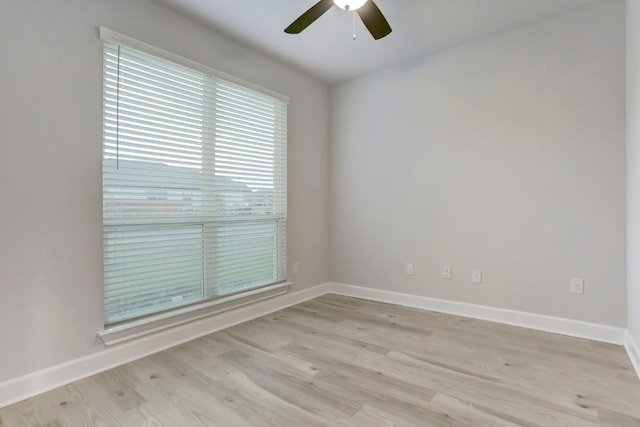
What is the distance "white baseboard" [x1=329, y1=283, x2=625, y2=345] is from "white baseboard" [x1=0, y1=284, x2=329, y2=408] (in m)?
1.21

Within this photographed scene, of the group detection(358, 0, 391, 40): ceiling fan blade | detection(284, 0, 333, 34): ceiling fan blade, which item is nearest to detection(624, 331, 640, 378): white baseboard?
detection(358, 0, 391, 40): ceiling fan blade

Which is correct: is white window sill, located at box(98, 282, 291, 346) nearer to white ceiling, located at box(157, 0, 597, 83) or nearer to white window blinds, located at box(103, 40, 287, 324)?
white window blinds, located at box(103, 40, 287, 324)

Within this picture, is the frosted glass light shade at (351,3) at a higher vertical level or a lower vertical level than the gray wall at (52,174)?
higher

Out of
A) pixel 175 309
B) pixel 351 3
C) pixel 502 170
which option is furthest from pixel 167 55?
pixel 502 170

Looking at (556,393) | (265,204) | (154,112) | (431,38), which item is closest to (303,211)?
(265,204)

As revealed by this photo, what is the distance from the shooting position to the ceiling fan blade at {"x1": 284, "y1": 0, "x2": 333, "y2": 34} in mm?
2051

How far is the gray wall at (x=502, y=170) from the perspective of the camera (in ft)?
8.30

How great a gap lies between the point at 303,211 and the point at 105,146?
207cm

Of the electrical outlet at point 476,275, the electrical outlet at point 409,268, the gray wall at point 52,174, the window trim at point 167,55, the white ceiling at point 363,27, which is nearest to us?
the gray wall at point 52,174

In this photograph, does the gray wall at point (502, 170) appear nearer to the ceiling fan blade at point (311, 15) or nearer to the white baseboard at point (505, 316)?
the white baseboard at point (505, 316)

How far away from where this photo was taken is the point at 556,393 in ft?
5.98

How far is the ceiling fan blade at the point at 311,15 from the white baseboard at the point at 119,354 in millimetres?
2375

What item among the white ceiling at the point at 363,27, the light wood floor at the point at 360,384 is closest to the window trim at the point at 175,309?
the light wood floor at the point at 360,384

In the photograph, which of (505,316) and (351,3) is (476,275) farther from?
(351,3)
